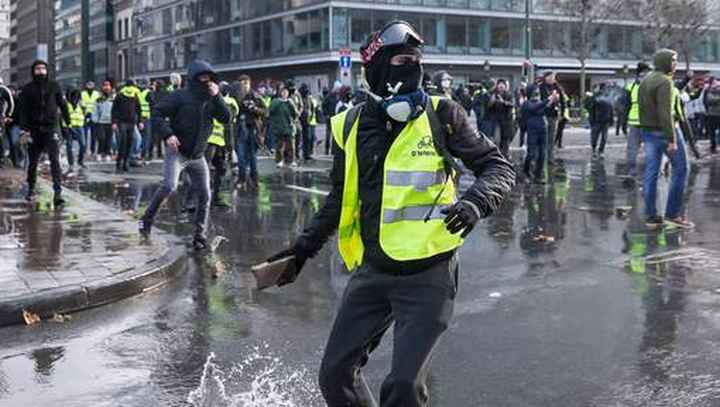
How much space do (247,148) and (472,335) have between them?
10.4m

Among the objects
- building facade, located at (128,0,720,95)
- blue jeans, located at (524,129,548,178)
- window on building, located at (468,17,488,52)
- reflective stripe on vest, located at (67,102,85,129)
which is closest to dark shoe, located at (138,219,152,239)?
blue jeans, located at (524,129,548,178)

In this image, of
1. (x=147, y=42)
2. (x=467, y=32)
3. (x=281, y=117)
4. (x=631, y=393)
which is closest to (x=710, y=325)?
(x=631, y=393)

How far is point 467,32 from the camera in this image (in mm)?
62656

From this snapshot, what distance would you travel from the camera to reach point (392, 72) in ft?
12.1

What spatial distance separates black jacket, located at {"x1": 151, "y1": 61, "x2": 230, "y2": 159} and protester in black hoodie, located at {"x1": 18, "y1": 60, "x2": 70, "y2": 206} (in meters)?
2.91

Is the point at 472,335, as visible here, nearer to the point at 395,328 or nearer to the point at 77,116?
the point at 395,328

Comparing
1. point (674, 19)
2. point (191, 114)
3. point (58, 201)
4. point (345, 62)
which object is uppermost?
point (674, 19)

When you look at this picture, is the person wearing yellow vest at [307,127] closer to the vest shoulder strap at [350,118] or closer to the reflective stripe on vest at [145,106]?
the reflective stripe on vest at [145,106]

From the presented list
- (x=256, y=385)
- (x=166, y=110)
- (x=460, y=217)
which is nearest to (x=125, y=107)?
(x=166, y=110)

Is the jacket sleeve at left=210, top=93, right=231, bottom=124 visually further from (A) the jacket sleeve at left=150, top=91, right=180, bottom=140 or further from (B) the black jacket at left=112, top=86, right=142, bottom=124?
(B) the black jacket at left=112, top=86, right=142, bottom=124

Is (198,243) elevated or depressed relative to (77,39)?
depressed

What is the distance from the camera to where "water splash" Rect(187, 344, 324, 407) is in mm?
4695

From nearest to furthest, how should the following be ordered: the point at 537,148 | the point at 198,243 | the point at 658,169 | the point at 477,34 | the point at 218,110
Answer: the point at 198,243 → the point at 218,110 → the point at 658,169 → the point at 537,148 → the point at 477,34

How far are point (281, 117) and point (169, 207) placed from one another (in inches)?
246
